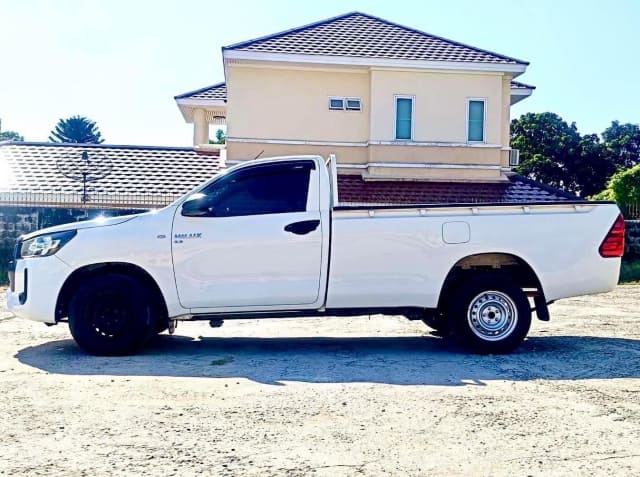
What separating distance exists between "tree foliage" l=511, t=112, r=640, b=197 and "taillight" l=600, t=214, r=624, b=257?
1859 inches

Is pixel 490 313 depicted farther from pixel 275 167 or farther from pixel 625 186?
pixel 625 186

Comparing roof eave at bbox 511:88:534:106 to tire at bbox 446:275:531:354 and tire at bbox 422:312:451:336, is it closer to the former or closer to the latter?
tire at bbox 422:312:451:336

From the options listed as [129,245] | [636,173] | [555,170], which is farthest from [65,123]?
[129,245]

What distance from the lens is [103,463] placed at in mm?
3562

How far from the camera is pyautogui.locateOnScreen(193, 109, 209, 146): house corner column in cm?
2492

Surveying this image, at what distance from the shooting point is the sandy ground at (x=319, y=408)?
11.9 feet

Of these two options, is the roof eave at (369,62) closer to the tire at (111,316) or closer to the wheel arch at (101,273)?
the wheel arch at (101,273)

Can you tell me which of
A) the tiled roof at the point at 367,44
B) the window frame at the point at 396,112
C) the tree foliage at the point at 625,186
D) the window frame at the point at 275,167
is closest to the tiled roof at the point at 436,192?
the window frame at the point at 396,112

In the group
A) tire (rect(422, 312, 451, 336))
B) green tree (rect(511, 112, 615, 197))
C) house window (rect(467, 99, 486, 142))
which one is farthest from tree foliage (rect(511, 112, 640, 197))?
tire (rect(422, 312, 451, 336))

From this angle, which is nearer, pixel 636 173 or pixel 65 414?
pixel 65 414

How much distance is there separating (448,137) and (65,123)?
220 ft

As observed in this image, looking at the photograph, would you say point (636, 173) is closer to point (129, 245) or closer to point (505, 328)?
point (505, 328)

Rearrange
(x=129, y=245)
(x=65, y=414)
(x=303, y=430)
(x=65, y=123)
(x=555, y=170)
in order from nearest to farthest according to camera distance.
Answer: (x=303, y=430) < (x=65, y=414) < (x=129, y=245) < (x=555, y=170) < (x=65, y=123)

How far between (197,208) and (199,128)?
19277 millimetres
